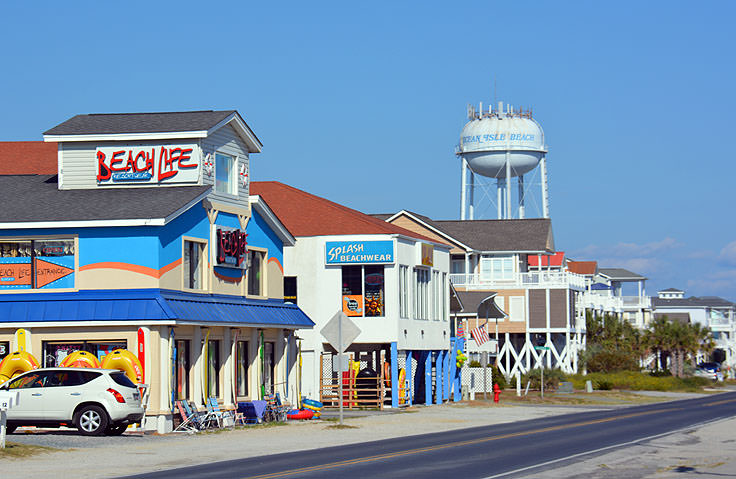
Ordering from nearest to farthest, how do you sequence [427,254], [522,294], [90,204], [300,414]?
[90,204], [300,414], [427,254], [522,294]

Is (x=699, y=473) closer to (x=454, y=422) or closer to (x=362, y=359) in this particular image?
(x=454, y=422)

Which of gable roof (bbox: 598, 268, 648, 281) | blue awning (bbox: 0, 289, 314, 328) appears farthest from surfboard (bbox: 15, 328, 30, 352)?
gable roof (bbox: 598, 268, 648, 281)

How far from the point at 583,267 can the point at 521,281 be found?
32120 millimetres

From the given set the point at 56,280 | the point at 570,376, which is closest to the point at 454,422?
the point at 56,280

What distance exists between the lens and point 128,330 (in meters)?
33.2

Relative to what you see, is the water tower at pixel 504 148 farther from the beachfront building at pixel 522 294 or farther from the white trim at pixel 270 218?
the white trim at pixel 270 218

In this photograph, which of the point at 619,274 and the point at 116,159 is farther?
the point at 619,274

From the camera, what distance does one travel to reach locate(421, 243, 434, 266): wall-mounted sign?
52281 mm

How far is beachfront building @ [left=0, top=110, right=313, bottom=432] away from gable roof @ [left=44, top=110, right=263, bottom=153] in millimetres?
41

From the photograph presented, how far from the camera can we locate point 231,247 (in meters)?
37.9

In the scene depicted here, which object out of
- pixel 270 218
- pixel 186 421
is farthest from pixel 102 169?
pixel 186 421

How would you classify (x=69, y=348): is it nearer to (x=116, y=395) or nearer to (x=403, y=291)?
(x=116, y=395)

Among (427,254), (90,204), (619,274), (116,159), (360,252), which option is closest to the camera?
(90,204)

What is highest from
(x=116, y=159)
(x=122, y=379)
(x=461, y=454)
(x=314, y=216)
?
(x=116, y=159)
